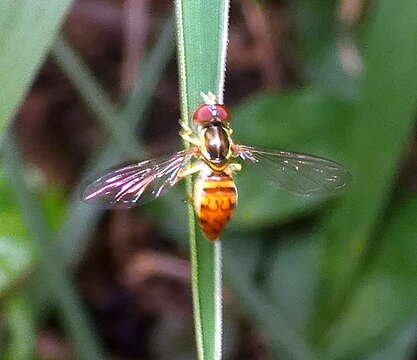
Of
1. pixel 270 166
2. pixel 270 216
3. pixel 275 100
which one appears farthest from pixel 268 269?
pixel 270 166

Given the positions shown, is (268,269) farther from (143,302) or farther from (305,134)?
(143,302)

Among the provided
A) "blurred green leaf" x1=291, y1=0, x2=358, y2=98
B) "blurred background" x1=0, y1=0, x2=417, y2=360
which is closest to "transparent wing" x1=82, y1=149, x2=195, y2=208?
"blurred background" x1=0, y1=0, x2=417, y2=360

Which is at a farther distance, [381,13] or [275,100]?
[275,100]

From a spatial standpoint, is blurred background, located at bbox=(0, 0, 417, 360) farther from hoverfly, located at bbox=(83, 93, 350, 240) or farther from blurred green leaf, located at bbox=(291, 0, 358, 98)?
hoverfly, located at bbox=(83, 93, 350, 240)

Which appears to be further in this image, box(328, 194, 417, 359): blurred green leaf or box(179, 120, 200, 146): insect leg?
box(328, 194, 417, 359): blurred green leaf

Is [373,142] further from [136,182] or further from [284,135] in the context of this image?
[136,182]

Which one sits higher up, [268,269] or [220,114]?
[220,114]

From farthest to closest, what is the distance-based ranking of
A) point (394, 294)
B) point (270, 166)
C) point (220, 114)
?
point (394, 294)
point (270, 166)
point (220, 114)
